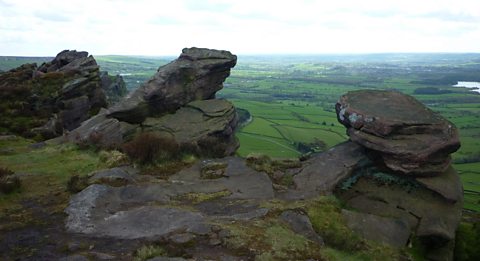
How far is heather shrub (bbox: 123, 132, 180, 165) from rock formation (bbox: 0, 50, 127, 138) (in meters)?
16.3

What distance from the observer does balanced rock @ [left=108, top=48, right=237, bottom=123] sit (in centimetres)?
2888

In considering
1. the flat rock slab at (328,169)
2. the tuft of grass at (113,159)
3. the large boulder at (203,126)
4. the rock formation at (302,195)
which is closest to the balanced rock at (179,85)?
the large boulder at (203,126)

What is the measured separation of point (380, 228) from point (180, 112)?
59.0 ft

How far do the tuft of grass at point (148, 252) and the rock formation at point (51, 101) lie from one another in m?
25.9

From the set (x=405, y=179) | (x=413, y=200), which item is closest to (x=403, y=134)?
(x=405, y=179)

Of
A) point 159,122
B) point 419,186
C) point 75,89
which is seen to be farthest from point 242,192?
point 75,89

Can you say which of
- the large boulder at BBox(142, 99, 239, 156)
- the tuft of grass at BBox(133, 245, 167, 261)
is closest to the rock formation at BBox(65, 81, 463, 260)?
the tuft of grass at BBox(133, 245, 167, 261)

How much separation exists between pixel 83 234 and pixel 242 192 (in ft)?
23.3

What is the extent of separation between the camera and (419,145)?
19.7 meters

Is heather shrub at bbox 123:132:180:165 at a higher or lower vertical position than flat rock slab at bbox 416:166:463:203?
higher

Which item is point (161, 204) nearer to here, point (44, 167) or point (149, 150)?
point (149, 150)

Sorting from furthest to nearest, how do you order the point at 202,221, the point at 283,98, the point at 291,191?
1. the point at 283,98
2. the point at 291,191
3. the point at 202,221

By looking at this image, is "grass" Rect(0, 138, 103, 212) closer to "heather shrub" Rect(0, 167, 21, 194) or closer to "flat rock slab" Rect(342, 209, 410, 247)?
"heather shrub" Rect(0, 167, 21, 194)

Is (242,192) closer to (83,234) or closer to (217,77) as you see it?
(83,234)
